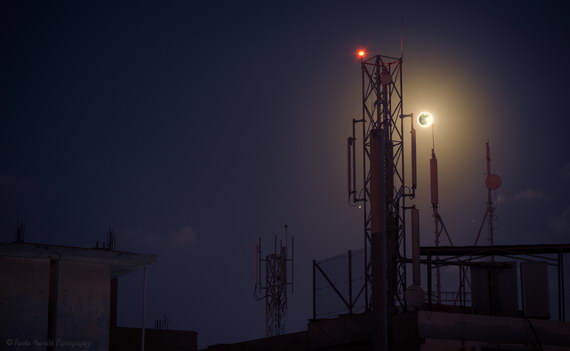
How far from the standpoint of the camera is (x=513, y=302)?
1109 inches

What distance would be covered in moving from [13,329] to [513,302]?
58.5ft

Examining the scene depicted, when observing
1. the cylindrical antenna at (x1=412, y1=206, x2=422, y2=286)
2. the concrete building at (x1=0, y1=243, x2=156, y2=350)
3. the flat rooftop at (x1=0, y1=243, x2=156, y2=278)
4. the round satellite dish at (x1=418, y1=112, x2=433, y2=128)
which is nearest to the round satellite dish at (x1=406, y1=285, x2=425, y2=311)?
the cylindrical antenna at (x1=412, y1=206, x2=422, y2=286)

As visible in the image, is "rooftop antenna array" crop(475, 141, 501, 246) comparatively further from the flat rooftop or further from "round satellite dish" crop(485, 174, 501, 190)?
the flat rooftop

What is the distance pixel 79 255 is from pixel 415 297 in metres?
11.4

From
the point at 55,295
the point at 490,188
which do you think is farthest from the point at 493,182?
the point at 55,295

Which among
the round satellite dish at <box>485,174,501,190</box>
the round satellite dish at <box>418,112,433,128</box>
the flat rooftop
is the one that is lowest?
the flat rooftop

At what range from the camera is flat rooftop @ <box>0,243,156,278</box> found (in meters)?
19.5

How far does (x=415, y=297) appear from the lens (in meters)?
25.7

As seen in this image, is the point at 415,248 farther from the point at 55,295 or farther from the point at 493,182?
the point at 493,182

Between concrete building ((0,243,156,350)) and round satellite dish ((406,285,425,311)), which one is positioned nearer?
concrete building ((0,243,156,350))

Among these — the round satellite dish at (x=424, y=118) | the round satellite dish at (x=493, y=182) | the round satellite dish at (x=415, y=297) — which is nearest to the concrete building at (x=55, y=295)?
the round satellite dish at (x=415, y=297)

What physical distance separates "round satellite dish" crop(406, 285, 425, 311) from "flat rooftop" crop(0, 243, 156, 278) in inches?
354

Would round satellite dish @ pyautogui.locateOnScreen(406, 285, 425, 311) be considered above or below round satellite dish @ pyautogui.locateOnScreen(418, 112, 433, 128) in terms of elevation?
below

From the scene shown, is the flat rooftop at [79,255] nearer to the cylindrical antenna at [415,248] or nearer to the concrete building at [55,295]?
the concrete building at [55,295]
